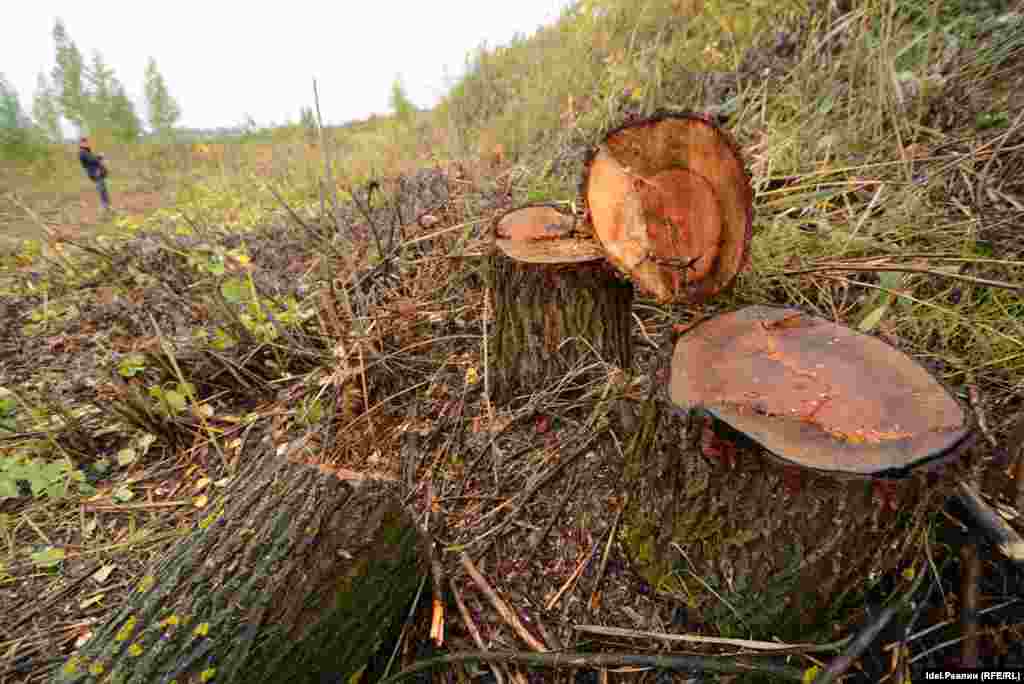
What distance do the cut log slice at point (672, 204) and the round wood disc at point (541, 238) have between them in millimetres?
108

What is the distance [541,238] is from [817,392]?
37.9 inches

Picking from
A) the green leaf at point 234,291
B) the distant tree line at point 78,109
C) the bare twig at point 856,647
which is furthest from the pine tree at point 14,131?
the bare twig at point 856,647

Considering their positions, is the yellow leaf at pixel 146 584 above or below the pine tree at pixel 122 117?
below

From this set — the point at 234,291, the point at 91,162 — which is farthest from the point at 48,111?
the point at 234,291

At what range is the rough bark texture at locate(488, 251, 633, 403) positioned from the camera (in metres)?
1.51

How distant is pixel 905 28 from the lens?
2.52 meters

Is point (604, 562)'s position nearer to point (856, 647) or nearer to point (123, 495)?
point (856, 647)

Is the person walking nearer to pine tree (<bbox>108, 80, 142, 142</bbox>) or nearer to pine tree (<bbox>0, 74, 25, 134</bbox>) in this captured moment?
pine tree (<bbox>0, 74, 25, 134</bbox>)

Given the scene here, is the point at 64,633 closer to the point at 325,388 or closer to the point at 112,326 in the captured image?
the point at 325,388

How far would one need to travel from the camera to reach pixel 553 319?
62.6 inches

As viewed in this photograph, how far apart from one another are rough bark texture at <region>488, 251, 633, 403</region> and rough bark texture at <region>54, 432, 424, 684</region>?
2.27 ft

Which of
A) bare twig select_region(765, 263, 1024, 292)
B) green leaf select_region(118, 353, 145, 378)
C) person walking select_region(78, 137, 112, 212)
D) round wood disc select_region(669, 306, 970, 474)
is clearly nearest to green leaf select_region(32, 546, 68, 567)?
green leaf select_region(118, 353, 145, 378)

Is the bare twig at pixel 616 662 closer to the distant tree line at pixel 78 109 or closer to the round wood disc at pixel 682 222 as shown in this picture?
the round wood disc at pixel 682 222

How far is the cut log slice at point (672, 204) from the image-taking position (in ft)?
3.99
